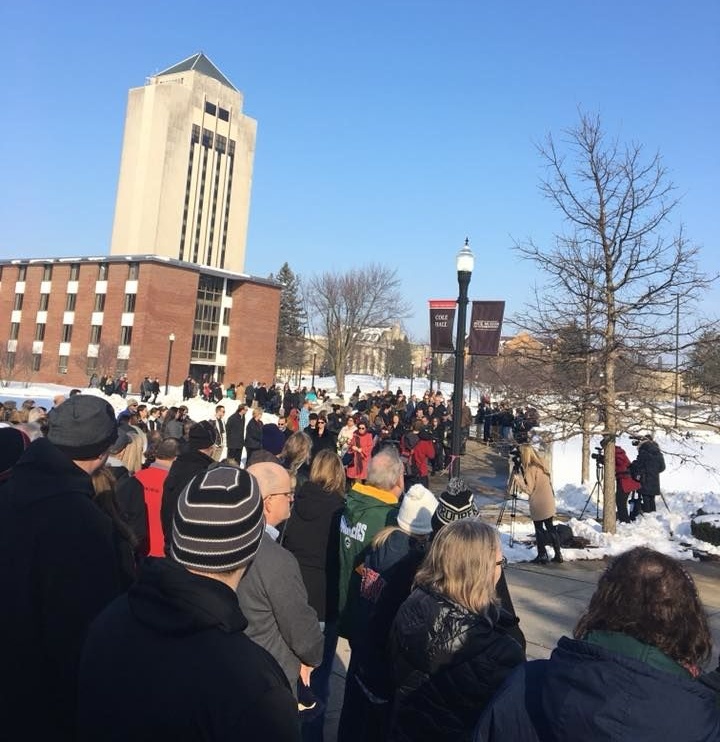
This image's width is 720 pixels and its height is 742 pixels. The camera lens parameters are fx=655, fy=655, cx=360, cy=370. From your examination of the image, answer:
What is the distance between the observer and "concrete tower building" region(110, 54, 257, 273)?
76688 mm

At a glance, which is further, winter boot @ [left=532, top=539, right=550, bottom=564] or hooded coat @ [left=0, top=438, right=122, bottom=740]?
winter boot @ [left=532, top=539, right=550, bottom=564]

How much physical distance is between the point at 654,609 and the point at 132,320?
197 ft


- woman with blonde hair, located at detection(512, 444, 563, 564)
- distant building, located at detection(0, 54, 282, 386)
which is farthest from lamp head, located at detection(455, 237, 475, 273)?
distant building, located at detection(0, 54, 282, 386)

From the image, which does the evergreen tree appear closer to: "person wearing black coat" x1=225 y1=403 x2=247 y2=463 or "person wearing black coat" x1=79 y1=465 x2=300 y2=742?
"person wearing black coat" x1=225 y1=403 x2=247 y2=463

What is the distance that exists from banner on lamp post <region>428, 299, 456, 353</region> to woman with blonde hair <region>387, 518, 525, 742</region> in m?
8.70

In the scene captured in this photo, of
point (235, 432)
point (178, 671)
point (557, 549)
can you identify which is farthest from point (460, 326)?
point (178, 671)

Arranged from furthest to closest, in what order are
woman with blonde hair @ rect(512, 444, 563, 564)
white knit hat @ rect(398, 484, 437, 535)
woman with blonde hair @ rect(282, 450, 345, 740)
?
woman with blonde hair @ rect(512, 444, 563, 564), woman with blonde hair @ rect(282, 450, 345, 740), white knit hat @ rect(398, 484, 437, 535)

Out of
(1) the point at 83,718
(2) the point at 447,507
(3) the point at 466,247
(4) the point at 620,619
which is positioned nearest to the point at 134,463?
(2) the point at 447,507

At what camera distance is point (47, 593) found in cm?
219

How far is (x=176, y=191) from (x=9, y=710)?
272ft

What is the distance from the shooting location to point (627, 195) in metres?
12.1

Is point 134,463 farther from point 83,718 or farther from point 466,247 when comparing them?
point 466,247

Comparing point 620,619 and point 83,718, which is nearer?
point 83,718

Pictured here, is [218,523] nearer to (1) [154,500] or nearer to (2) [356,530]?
(2) [356,530]
